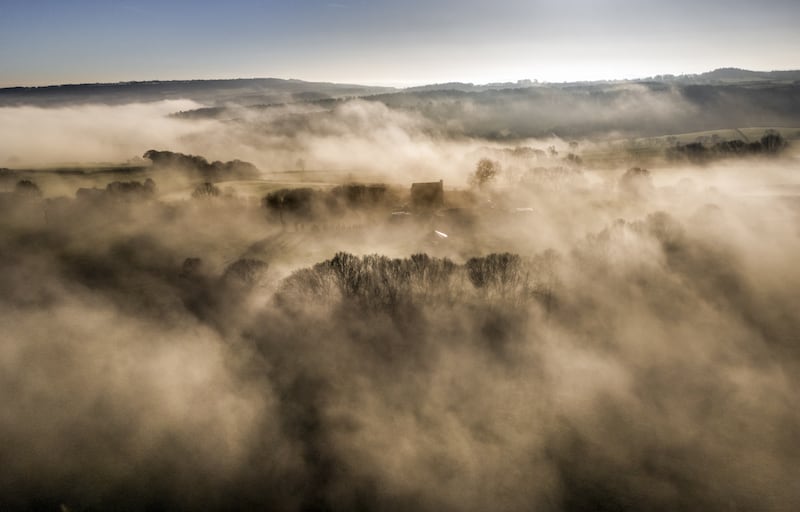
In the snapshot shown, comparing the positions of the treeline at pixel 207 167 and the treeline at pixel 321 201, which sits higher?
the treeline at pixel 207 167

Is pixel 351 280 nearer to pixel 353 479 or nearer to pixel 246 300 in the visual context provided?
pixel 246 300

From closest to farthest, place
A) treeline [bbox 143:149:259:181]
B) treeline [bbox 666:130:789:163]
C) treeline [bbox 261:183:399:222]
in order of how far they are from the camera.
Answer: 1. treeline [bbox 261:183:399:222]
2. treeline [bbox 143:149:259:181]
3. treeline [bbox 666:130:789:163]

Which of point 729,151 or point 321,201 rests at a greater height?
point 729,151

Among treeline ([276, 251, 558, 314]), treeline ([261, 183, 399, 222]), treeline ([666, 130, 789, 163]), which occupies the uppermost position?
treeline ([666, 130, 789, 163])

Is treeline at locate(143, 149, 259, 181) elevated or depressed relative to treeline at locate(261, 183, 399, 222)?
elevated

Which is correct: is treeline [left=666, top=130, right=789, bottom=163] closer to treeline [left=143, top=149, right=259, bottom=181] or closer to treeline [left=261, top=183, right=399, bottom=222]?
treeline [left=261, top=183, right=399, bottom=222]

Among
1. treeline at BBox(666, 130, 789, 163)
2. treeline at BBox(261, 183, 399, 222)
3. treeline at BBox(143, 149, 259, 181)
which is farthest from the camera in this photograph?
treeline at BBox(666, 130, 789, 163)

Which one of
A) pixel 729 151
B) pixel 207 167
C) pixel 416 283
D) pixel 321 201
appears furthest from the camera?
pixel 729 151

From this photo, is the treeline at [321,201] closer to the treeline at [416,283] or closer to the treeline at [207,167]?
the treeline at [416,283]

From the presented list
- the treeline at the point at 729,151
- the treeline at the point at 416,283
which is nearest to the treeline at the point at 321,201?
the treeline at the point at 416,283

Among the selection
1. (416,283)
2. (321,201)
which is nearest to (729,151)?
(321,201)

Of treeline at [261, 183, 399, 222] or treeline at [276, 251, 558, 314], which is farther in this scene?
treeline at [261, 183, 399, 222]

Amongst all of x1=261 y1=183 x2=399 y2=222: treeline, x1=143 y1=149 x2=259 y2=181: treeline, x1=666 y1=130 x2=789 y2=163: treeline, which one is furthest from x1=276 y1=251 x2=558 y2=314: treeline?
x1=666 y1=130 x2=789 y2=163: treeline

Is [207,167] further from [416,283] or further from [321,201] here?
[416,283]
